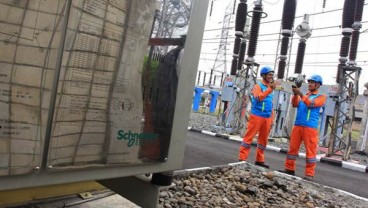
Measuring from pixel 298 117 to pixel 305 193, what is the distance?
2204mm

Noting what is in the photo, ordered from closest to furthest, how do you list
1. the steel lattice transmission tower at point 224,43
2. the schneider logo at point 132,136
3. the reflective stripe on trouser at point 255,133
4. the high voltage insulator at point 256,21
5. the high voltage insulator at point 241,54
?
the schneider logo at point 132,136 < the reflective stripe on trouser at point 255,133 < the high voltage insulator at point 256,21 < the high voltage insulator at point 241,54 < the steel lattice transmission tower at point 224,43

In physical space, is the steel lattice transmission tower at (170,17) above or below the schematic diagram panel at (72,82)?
above

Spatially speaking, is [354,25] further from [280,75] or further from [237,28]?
[237,28]

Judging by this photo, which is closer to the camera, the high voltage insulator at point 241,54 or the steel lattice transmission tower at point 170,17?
the steel lattice transmission tower at point 170,17

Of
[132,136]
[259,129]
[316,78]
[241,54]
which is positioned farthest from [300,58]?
[132,136]

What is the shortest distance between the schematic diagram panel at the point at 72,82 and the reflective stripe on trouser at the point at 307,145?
555 cm

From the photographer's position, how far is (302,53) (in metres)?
13.5

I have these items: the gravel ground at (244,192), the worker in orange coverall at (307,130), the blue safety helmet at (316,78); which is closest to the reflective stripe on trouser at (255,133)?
the worker in orange coverall at (307,130)

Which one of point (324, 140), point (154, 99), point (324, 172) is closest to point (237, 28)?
point (324, 140)

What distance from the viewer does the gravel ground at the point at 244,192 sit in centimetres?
425

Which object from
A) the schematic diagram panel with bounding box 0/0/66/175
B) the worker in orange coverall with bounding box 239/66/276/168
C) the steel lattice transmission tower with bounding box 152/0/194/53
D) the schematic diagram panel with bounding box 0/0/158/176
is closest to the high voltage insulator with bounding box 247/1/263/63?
the worker in orange coverall with bounding box 239/66/276/168

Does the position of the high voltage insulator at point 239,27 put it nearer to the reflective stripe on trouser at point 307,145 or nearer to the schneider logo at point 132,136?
the reflective stripe on trouser at point 307,145

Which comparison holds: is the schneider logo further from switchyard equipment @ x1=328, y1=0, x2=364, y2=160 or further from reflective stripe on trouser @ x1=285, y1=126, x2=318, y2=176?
switchyard equipment @ x1=328, y1=0, x2=364, y2=160

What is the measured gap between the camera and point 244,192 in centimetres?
485
